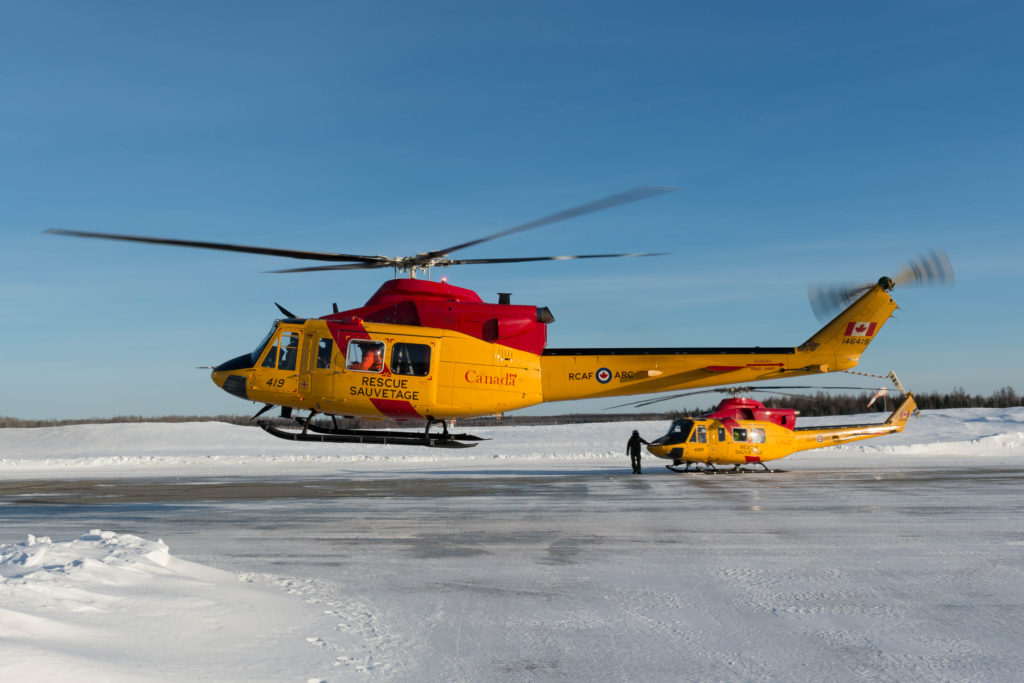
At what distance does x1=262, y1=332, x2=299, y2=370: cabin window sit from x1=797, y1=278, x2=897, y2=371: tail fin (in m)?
12.2

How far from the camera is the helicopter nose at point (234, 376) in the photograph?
16.5 m

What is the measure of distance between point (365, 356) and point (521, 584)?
7.98 m

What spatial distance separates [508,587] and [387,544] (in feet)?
11.4

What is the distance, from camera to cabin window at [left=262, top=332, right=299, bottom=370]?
16.4 metres

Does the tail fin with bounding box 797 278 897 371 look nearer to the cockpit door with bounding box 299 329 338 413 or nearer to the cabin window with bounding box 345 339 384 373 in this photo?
the cabin window with bounding box 345 339 384 373

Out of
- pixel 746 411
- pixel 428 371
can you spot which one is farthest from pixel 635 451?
pixel 428 371

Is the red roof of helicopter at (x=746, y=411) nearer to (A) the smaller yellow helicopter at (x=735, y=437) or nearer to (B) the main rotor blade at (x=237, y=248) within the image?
(A) the smaller yellow helicopter at (x=735, y=437)

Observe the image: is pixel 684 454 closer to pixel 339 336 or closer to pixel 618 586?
pixel 339 336

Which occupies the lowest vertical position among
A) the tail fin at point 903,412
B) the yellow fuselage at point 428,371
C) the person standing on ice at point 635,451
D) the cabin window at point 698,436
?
the person standing on ice at point 635,451

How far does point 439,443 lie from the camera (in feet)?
53.4

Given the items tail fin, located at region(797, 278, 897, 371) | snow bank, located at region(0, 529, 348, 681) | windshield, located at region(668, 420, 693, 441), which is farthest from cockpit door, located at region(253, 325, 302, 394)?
windshield, located at region(668, 420, 693, 441)

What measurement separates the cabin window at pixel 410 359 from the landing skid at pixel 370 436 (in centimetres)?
127

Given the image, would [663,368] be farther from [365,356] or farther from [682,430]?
[682,430]

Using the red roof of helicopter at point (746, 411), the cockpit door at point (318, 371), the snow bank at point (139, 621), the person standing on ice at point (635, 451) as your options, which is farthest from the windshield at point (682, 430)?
the snow bank at point (139, 621)
